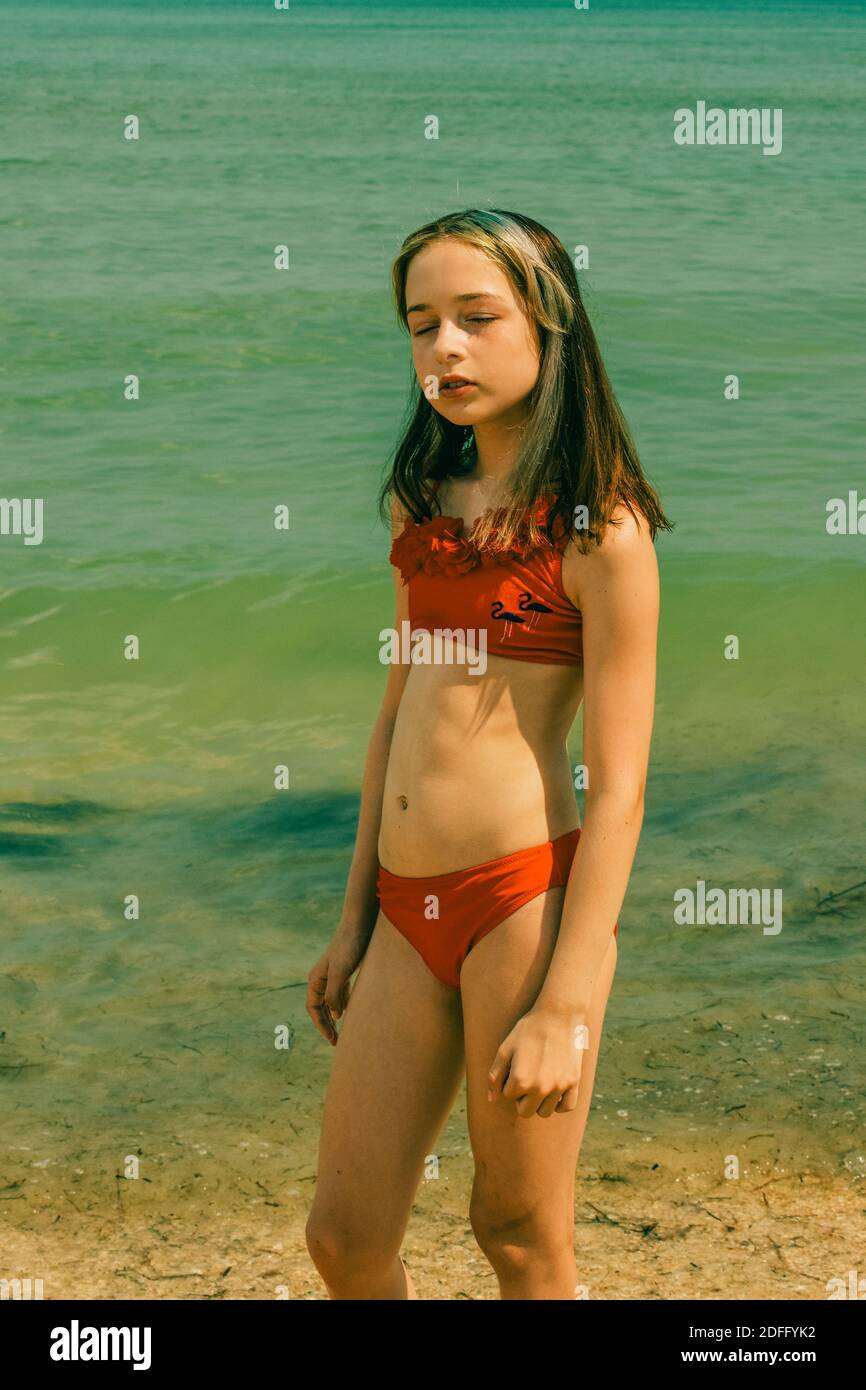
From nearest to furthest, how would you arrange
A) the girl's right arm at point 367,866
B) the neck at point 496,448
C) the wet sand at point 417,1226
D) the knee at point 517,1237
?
the knee at point 517,1237 → the neck at point 496,448 → the girl's right arm at point 367,866 → the wet sand at point 417,1226

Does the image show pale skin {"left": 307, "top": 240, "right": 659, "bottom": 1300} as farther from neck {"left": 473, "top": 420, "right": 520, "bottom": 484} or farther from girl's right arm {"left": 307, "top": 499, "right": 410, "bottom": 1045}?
girl's right arm {"left": 307, "top": 499, "right": 410, "bottom": 1045}

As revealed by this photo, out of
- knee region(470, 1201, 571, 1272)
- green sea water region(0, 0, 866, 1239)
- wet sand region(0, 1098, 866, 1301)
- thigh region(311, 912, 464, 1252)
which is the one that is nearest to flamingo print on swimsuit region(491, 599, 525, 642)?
thigh region(311, 912, 464, 1252)

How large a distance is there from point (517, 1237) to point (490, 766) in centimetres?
72

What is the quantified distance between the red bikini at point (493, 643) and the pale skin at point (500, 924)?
0.07ft

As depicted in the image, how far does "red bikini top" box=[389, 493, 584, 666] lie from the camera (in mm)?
2605

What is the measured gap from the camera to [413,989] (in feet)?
8.80

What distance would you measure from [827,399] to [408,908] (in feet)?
37.2

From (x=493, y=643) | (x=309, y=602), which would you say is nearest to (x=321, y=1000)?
(x=493, y=643)

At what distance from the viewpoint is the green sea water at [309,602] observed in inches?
186

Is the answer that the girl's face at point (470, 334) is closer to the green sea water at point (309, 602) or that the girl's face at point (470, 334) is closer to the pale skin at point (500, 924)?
the pale skin at point (500, 924)

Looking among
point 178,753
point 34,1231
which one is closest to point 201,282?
point 178,753

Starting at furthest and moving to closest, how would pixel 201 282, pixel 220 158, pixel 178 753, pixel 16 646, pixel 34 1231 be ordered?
pixel 220 158 < pixel 201 282 < pixel 16 646 < pixel 178 753 < pixel 34 1231

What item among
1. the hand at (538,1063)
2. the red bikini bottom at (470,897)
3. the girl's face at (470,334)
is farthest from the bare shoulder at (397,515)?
the hand at (538,1063)
